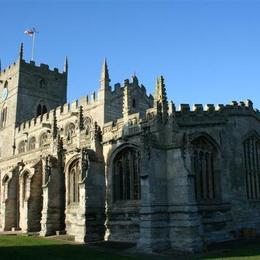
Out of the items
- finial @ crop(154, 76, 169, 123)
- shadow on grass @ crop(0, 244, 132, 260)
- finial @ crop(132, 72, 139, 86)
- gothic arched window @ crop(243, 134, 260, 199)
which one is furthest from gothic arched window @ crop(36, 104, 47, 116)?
shadow on grass @ crop(0, 244, 132, 260)

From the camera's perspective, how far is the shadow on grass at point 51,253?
1517 centimetres

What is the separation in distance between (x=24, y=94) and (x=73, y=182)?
27.0 meters

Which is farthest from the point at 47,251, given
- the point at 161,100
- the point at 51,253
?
the point at 161,100

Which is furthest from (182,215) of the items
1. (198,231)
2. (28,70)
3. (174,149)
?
(28,70)

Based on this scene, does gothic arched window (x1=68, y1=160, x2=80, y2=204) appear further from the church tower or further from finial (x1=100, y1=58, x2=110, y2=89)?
the church tower

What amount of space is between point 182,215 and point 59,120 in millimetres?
25645

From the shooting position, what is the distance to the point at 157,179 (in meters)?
18.8

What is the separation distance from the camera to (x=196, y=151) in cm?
2147

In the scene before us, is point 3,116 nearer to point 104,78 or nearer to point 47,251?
point 104,78

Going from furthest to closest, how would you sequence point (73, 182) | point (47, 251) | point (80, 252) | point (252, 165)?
point (73, 182)
point (252, 165)
point (47, 251)
point (80, 252)

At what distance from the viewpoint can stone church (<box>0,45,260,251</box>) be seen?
1836 cm

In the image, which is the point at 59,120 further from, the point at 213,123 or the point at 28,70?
the point at 213,123

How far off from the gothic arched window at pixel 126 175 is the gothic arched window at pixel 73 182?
11.6 feet

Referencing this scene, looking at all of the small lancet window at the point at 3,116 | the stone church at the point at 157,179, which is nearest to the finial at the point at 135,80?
the stone church at the point at 157,179
